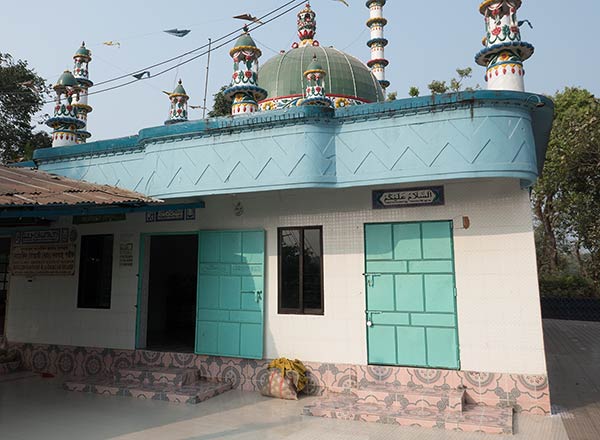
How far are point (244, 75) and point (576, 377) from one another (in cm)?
764

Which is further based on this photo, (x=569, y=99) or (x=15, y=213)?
(x=569, y=99)

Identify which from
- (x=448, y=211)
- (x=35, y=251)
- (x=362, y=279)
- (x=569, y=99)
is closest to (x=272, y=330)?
(x=362, y=279)

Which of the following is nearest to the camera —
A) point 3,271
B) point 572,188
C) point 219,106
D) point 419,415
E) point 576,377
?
point 419,415

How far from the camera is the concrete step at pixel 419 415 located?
4.81 meters

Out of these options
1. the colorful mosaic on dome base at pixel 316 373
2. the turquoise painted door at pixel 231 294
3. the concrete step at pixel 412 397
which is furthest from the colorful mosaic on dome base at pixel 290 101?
the concrete step at pixel 412 397

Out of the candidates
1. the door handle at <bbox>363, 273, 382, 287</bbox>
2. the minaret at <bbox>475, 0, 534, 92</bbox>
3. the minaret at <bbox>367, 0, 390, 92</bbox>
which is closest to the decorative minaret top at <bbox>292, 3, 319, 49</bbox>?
the minaret at <bbox>367, 0, 390, 92</bbox>

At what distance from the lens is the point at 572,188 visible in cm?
1666

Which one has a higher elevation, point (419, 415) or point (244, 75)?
point (244, 75)

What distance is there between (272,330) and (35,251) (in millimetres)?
5096

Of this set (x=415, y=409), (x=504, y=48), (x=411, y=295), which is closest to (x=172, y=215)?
(x=411, y=295)

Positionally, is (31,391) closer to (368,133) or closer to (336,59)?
(368,133)

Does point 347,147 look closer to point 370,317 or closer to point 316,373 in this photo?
point 370,317

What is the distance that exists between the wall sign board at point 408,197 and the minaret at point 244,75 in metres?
2.97

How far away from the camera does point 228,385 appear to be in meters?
6.65
